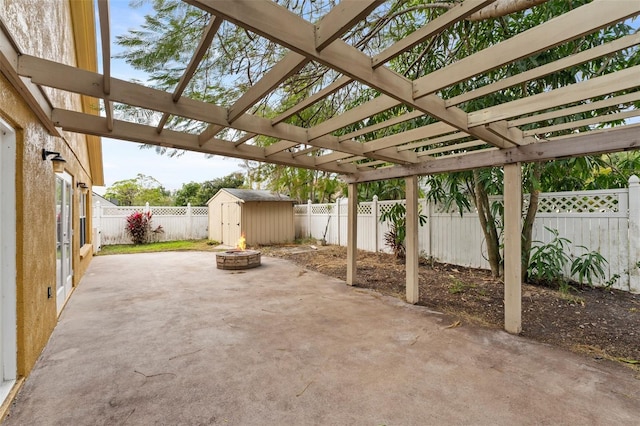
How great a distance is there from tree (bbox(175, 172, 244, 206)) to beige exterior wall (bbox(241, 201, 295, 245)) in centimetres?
996

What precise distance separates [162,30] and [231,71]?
767 millimetres

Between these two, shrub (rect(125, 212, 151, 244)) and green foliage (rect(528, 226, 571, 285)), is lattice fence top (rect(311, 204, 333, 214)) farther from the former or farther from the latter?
green foliage (rect(528, 226, 571, 285))

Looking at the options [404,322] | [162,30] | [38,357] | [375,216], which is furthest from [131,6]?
[375,216]

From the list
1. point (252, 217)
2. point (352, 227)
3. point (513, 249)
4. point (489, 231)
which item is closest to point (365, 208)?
point (352, 227)

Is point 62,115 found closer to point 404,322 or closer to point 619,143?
point 404,322

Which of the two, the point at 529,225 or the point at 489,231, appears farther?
the point at 489,231

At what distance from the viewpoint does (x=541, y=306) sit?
13.6 ft

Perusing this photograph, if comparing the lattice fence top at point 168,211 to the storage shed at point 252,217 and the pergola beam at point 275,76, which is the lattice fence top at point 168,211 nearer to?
the storage shed at point 252,217

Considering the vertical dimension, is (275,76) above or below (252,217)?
above

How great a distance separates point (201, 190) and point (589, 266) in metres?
22.0

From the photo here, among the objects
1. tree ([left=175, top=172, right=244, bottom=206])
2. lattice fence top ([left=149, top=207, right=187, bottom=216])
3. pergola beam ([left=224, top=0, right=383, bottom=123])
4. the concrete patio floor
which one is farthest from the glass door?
tree ([left=175, top=172, right=244, bottom=206])

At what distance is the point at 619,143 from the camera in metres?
2.62

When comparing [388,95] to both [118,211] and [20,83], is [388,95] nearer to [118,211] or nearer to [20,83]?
[20,83]

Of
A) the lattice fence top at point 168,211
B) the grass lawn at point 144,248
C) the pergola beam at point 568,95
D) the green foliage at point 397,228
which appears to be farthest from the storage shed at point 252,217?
the pergola beam at point 568,95
